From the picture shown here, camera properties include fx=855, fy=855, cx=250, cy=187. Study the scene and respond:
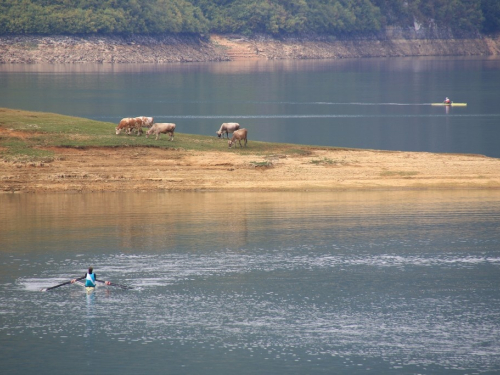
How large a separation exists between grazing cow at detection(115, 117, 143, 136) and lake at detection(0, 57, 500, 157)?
16.3m

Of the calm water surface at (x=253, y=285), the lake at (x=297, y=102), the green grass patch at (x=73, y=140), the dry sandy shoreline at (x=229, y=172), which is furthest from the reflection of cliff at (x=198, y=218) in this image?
the lake at (x=297, y=102)

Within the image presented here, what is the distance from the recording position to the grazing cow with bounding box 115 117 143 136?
2403 inches

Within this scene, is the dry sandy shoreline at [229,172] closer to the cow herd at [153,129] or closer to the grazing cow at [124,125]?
the cow herd at [153,129]

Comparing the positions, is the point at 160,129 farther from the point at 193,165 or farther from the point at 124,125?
the point at 193,165

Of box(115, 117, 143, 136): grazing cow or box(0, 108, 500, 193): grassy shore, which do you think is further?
box(115, 117, 143, 136): grazing cow

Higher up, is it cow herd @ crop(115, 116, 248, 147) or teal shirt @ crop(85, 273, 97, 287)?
cow herd @ crop(115, 116, 248, 147)

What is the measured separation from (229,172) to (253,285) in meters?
21.5

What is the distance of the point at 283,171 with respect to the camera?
188 feet

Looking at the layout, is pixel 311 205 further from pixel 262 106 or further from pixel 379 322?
pixel 262 106

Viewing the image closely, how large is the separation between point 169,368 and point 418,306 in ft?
35.3

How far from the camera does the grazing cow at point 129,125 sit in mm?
61031

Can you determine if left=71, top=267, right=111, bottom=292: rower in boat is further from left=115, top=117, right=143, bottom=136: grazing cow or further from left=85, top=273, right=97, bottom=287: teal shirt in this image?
left=115, top=117, right=143, bottom=136: grazing cow

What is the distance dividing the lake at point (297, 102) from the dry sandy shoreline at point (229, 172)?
469 inches

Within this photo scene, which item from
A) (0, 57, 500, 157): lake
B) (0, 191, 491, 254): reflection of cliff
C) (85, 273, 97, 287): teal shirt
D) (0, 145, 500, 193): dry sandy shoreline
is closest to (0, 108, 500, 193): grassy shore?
(0, 145, 500, 193): dry sandy shoreline
